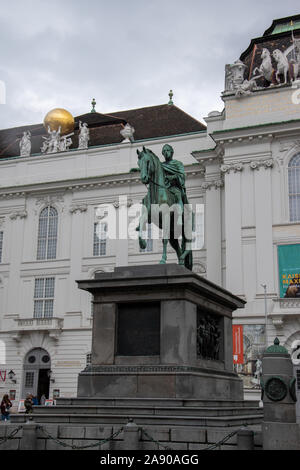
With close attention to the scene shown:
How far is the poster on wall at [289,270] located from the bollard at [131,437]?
2335cm

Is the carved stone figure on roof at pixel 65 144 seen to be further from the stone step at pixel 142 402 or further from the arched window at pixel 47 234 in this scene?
the stone step at pixel 142 402

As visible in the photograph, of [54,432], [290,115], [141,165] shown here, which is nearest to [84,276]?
[290,115]

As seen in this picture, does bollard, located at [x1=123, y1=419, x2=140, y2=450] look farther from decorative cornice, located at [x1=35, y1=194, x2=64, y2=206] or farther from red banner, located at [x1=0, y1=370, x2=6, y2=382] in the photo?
decorative cornice, located at [x1=35, y1=194, x2=64, y2=206]

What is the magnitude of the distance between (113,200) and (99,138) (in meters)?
6.16

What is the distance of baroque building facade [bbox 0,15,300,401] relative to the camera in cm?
3338

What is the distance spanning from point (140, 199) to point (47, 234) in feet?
23.3

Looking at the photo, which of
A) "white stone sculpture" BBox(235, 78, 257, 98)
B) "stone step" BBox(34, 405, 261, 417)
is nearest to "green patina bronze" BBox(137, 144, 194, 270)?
"stone step" BBox(34, 405, 261, 417)

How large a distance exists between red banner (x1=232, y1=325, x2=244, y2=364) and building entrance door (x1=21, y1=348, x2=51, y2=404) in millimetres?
13445

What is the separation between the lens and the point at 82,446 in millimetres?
10328

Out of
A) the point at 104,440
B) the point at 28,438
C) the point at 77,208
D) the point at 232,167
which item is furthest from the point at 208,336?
the point at 77,208

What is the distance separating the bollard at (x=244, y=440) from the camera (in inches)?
375

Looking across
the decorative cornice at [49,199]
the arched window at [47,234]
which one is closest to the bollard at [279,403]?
the arched window at [47,234]
